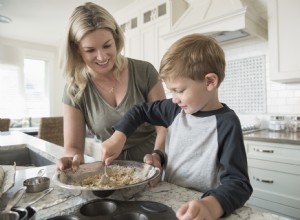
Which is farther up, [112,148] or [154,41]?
[154,41]

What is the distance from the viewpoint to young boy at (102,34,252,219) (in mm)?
630

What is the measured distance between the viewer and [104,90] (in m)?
1.06

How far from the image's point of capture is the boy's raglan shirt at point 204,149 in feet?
1.86

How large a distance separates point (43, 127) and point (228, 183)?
3.26 meters

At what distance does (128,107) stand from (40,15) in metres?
3.57

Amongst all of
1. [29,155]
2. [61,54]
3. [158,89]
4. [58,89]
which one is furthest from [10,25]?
[158,89]

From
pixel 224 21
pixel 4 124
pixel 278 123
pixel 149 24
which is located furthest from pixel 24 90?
pixel 278 123

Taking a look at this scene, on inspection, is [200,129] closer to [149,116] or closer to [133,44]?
[149,116]

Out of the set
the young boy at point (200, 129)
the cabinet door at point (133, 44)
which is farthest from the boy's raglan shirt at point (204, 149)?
the cabinet door at point (133, 44)

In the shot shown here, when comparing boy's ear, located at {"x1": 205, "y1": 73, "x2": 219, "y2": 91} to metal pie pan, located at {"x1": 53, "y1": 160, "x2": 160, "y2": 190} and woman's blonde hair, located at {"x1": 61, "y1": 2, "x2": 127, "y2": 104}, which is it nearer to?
metal pie pan, located at {"x1": 53, "y1": 160, "x2": 160, "y2": 190}

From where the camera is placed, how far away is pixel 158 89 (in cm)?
107

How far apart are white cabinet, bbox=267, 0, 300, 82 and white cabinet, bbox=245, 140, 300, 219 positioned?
661mm

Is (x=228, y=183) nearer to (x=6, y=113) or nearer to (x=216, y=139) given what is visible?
(x=216, y=139)

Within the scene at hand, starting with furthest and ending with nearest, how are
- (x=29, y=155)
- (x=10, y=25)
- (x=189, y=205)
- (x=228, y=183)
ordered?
(x=10, y=25), (x=29, y=155), (x=228, y=183), (x=189, y=205)
